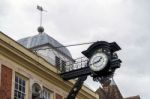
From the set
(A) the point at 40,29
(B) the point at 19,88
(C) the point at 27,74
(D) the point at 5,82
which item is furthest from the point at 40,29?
(D) the point at 5,82

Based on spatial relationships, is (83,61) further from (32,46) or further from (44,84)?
(32,46)

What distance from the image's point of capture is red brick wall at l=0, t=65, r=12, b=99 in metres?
30.5

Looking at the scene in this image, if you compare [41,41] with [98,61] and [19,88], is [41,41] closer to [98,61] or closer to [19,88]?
[19,88]

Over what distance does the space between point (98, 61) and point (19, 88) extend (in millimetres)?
5260

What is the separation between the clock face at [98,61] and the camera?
31375mm

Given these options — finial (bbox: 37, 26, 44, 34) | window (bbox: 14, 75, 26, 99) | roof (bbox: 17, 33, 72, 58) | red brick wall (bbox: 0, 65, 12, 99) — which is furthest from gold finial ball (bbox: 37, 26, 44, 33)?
red brick wall (bbox: 0, 65, 12, 99)

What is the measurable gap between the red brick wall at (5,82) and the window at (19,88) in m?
0.89

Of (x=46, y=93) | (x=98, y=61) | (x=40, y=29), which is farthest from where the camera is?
(x=40, y=29)


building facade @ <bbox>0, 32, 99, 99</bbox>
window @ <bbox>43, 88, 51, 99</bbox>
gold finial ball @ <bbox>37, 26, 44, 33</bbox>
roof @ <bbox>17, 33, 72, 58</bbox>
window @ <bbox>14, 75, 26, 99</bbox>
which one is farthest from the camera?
gold finial ball @ <bbox>37, 26, 44, 33</bbox>

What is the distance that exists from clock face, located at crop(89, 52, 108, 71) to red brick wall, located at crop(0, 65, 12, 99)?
5.09m

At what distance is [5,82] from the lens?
30.8 meters

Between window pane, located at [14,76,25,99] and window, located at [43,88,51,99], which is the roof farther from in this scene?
window pane, located at [14,76,25,99]

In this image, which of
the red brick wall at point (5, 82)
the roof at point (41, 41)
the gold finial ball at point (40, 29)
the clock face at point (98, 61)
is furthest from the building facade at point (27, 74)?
the gold finial ball at point (40, 29)

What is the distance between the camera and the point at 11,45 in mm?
31516
